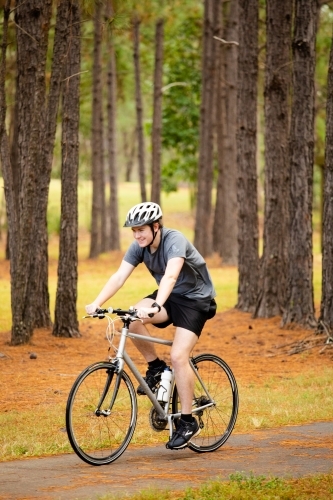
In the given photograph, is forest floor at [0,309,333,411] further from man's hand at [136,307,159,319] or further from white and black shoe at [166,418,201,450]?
man's hand at [136,307,159,319]

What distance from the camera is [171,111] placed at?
4281 centimetres

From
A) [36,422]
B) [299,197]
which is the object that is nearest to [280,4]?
[299,197]

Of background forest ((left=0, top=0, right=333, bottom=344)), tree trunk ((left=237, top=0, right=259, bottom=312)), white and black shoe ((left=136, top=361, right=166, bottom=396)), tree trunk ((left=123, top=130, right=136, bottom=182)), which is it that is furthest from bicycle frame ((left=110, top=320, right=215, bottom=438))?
tree trunk ((left=123, top=130, right=136, bottom=182))

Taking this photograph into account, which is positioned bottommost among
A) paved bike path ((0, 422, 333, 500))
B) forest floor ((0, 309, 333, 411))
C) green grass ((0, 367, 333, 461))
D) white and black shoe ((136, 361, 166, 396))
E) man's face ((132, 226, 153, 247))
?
forest floor ((0, 309, 333, 411))

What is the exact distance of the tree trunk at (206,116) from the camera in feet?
105

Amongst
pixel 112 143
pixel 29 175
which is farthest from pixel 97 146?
pixel 29 175

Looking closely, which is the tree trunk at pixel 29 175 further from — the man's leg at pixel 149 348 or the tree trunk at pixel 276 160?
the man's leg at pixel 149 348

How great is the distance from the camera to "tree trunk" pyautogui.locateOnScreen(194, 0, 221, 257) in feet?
105

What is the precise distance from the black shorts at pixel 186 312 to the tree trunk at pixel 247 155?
12664mm

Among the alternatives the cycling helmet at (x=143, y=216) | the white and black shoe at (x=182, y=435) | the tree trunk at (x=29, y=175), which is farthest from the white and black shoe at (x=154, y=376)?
the tree trunk at (x=29, y=175)

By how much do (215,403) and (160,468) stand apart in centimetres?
106

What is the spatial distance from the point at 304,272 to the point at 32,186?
5127 mm

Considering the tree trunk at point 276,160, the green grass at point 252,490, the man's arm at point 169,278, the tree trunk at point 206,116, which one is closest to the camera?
the green grass at point 252,490

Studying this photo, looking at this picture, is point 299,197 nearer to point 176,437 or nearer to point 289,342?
point 289,342
